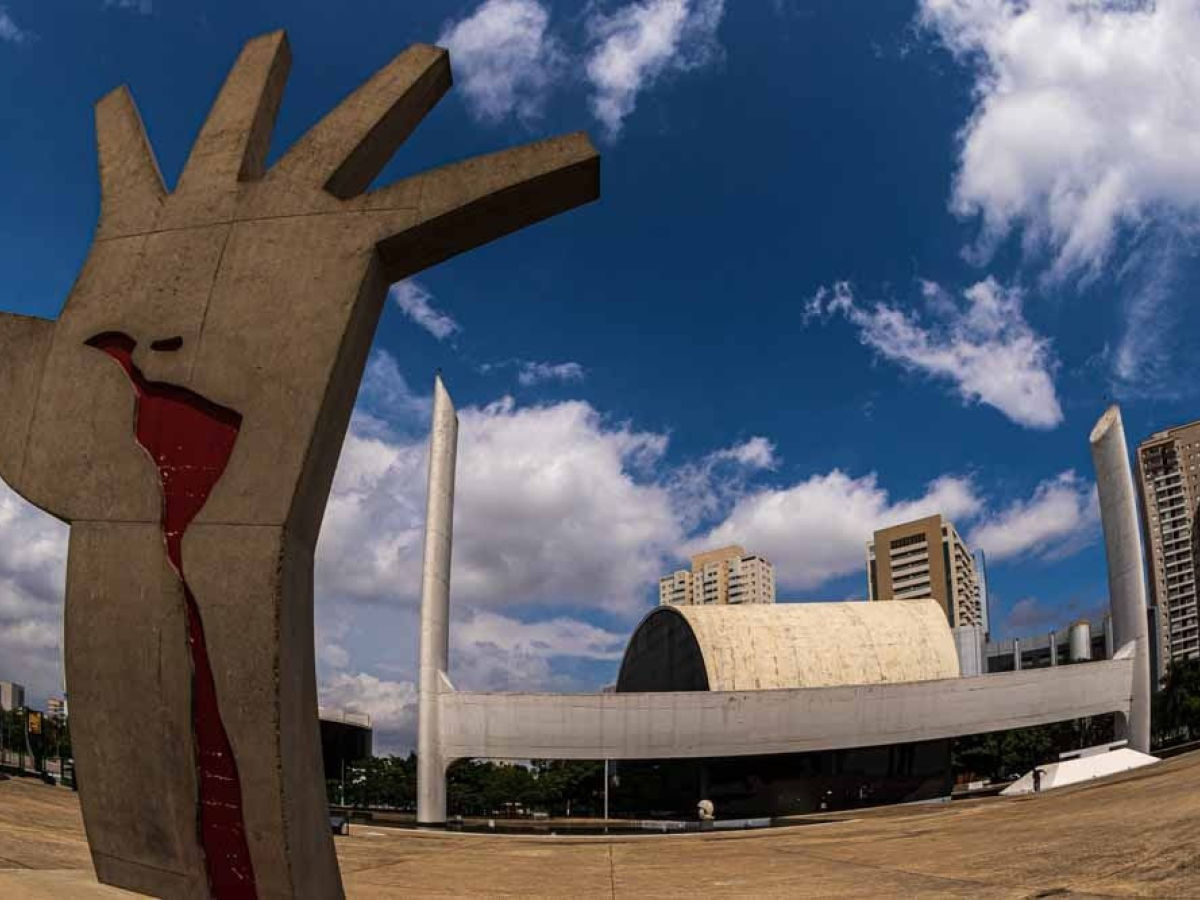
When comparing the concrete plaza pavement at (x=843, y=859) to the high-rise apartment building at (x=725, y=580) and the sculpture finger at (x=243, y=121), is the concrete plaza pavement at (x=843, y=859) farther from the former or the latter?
the high-rise apartment building at (x=725, y=580)

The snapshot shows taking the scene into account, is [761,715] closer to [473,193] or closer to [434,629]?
[434,629]

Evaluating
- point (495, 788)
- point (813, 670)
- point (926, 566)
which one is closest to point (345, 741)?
point (495, 788)

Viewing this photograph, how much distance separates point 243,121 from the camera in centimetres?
671

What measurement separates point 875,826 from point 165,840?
1518 cm

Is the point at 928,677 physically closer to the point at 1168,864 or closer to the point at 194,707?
the point at 1168,864

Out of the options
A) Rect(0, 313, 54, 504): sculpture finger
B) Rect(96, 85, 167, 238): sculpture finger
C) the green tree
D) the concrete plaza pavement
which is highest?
Rect(96, 85, 167, 238): sculpture finger

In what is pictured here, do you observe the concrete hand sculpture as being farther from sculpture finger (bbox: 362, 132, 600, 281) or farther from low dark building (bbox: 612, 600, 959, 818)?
low dark building (bbox: 612, 600, 959, 818)

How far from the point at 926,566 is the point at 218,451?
150 meters

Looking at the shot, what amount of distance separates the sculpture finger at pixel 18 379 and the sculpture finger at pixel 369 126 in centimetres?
209

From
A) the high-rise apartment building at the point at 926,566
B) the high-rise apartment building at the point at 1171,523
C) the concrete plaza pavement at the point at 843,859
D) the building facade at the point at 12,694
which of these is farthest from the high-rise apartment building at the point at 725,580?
the concrete plaza pavement at the point at 843,859

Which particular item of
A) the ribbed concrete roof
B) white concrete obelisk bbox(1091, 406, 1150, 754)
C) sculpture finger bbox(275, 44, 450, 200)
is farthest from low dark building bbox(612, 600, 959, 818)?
sculpture finger bbox(275, 44, 450, 200)

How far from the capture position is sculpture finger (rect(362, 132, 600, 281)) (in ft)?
19.1

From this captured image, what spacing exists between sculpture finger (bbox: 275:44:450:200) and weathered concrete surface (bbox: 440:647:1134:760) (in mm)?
32583

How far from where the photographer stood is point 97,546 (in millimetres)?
5715
